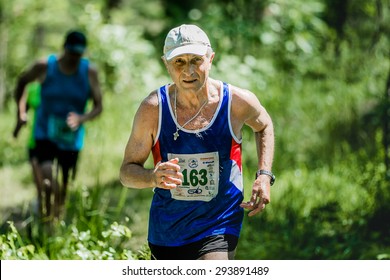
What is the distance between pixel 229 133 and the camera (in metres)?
3.61

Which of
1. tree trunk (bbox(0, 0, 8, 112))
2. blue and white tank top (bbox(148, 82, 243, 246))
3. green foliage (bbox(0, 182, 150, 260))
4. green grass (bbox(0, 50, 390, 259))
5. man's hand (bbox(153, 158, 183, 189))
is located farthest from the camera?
tree trunk (bbox(0, 0, 8, 112))

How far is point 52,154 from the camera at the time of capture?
6.34 metres

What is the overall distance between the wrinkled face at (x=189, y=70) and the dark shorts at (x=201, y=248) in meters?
0.78

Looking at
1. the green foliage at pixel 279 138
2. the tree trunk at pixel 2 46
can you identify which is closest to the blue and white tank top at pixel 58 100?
the green foliage at pixel 279 138

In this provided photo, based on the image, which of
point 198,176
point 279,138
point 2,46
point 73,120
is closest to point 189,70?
point 198,176

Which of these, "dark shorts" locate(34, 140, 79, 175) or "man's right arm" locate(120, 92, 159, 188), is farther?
"dark shorts" locate(34, 140, 79, 175)

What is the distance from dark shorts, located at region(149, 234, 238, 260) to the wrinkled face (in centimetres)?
78

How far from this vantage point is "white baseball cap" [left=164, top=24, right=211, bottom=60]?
347cm

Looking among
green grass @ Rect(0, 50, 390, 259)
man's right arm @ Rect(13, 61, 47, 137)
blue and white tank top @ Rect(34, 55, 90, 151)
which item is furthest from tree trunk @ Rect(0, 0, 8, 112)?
blue and white tank top @ Rect(34, 55, 90, 151)

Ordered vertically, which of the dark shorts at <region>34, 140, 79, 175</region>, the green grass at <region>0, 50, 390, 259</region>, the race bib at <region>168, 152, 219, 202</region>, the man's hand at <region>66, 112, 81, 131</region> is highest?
the race bib at <region>168, 152, 219, 202</region>

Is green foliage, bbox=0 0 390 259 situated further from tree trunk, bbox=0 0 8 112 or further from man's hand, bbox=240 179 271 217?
man's hand, bbox=240 179 271 217

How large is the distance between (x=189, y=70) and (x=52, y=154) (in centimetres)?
316

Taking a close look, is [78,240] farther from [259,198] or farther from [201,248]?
[259,198]
